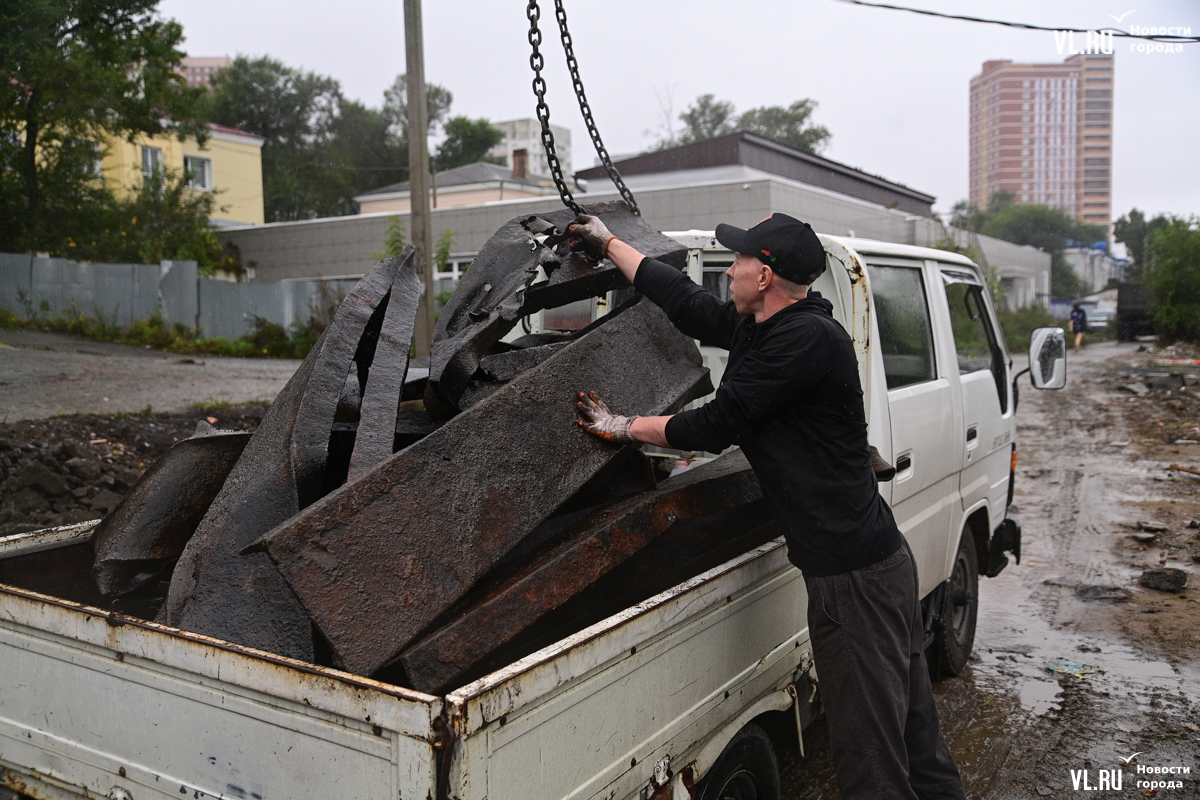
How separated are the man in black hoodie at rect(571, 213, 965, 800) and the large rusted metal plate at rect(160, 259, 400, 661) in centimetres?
76

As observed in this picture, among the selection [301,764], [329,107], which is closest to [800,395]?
[301,764]

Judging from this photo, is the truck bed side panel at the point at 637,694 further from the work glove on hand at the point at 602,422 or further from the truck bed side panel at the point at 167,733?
the work glove on hand at the point at 602,422

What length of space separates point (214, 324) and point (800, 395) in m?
19.7

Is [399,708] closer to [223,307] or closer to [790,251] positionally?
[790,251]

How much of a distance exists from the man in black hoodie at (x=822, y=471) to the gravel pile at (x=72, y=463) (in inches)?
143

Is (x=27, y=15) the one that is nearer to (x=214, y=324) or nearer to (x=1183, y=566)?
(x=214, y=324)

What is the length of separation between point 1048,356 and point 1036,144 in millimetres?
A: 113848

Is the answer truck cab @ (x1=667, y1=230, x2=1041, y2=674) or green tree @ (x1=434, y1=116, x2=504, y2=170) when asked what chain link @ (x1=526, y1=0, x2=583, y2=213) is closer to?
truck cab @ (x1=667, y1=230, x2=1041, y2=674)

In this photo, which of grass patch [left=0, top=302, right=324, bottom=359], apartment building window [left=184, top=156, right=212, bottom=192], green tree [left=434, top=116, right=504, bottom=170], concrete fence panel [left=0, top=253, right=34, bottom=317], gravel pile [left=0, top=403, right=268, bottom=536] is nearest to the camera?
gravel pile [left=0, top=403, right=268, bottom=536]

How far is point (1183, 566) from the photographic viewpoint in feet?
21.0

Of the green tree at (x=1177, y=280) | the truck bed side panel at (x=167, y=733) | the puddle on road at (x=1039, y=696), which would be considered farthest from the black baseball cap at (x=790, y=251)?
the green tree at (x=1177, y=280)

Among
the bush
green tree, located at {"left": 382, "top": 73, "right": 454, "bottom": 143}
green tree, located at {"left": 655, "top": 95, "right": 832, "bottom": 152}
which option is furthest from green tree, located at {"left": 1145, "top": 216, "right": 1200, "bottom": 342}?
green tree, located at {"left": 382, "top": 73, "right": 454, "bottom": 143}

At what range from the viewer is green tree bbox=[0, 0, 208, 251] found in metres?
17.4

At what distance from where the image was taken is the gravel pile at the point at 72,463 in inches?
218
